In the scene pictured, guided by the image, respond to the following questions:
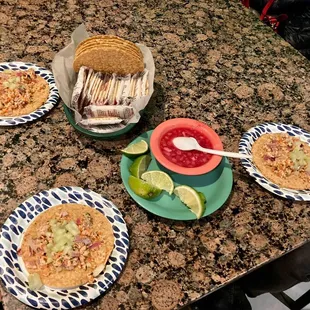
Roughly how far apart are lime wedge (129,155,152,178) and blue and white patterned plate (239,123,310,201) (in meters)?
0.37

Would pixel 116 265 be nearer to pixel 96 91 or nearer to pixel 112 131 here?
pixel 112 131

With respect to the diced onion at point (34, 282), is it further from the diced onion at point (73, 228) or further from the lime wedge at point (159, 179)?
the lime wedge at point (159, 179)

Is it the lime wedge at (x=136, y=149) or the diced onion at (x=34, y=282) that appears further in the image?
the lime wedge at (x=136, y=149)

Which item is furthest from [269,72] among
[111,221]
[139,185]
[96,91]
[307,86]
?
[111,221]

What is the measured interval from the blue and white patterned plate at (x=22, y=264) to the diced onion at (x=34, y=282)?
0.04ft

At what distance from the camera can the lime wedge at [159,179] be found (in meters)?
1.35

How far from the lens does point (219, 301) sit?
1799 mm

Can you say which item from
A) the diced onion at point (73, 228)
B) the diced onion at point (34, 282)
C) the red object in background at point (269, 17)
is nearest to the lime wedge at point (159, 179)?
the diced onion at point (73, 228)

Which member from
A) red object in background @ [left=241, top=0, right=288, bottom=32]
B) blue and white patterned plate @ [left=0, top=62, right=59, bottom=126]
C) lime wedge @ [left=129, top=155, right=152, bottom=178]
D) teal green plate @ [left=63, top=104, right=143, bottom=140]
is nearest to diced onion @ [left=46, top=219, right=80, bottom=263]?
lime wedge @ [left=129, top=155, right=152, bottom=178]

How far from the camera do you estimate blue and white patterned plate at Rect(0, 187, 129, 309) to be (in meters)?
1.08

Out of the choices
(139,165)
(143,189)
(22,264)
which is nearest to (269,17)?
(139,165)

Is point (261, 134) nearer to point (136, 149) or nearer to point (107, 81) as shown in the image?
point (136, 149)

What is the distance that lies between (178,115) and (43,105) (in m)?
0.58

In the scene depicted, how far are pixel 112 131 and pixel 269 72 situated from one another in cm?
98
